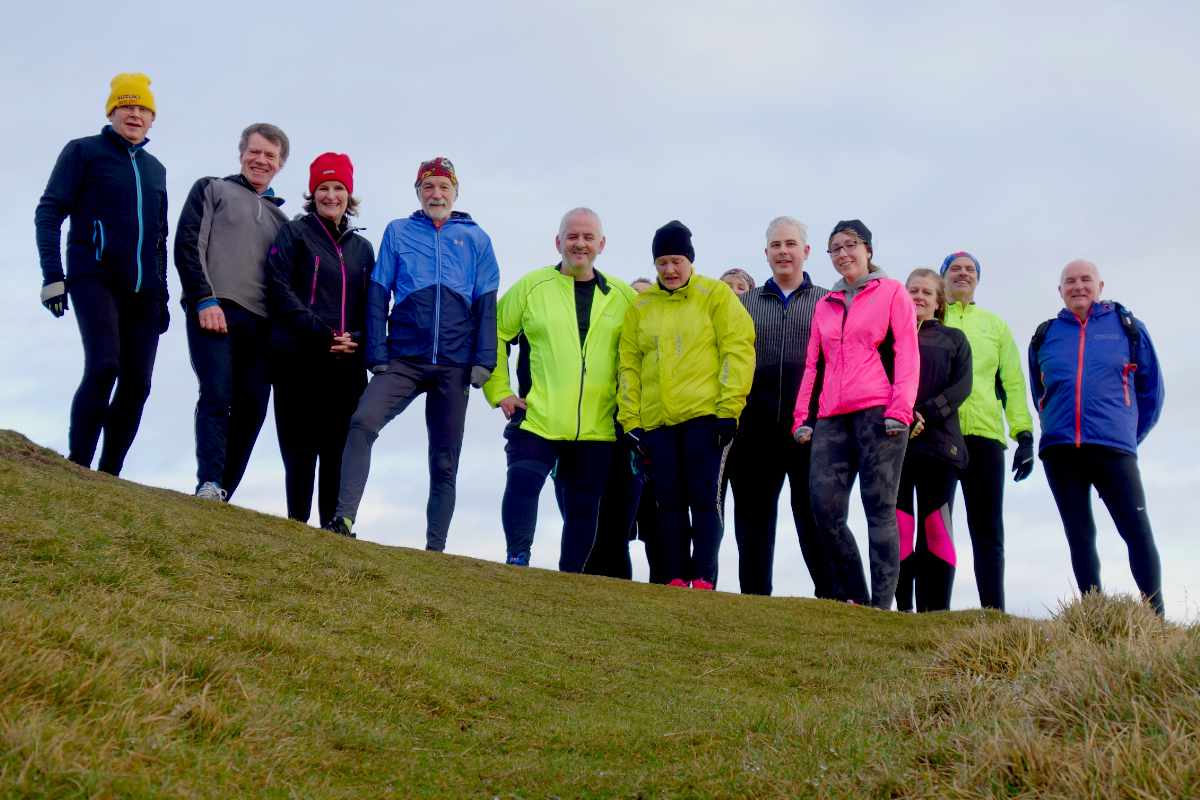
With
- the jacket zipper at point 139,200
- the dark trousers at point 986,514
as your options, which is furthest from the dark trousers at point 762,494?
the jacket zipper at point 139,200

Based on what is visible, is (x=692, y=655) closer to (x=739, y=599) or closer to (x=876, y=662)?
(x=876, y=662)

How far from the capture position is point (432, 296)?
987cm

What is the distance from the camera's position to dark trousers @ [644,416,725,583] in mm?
9406

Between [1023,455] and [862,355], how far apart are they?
253 cm

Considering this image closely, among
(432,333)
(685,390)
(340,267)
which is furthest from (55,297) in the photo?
(685,390)

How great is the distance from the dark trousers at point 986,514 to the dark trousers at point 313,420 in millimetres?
5121

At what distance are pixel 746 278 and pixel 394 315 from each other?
3741 mm

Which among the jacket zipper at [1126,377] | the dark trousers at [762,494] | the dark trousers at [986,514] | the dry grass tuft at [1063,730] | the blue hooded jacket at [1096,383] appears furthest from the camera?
the dark trousers at [986,514]

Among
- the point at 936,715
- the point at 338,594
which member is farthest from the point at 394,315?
the point at 936,715

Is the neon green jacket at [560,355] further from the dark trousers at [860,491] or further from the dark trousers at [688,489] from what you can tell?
the dark trousers at [860,491]

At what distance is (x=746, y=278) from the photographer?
1204cm

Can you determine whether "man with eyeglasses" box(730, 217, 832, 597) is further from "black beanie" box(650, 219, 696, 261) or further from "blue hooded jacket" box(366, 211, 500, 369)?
"blue hooded jacket" box(366, 211, 500, 369)

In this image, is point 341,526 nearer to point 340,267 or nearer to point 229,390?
point 229,390

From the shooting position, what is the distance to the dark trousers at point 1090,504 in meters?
9.45
